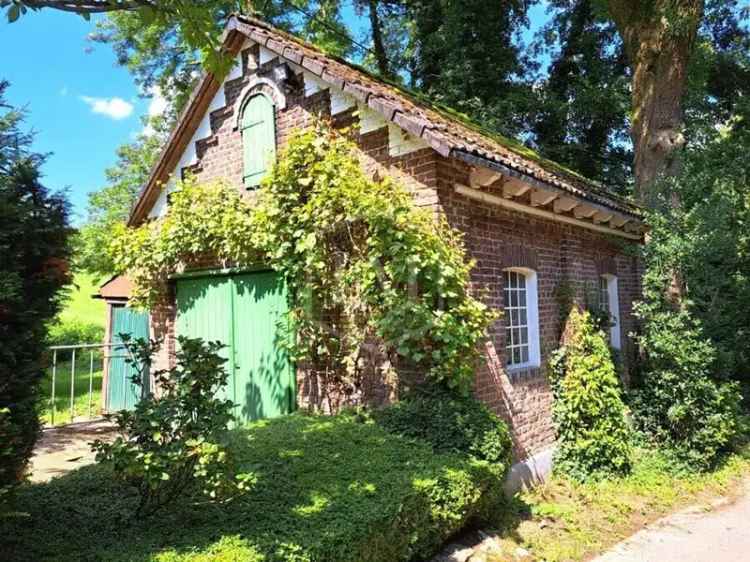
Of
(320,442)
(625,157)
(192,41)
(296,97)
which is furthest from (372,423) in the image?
(625,157)

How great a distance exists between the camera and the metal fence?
9.74 metres

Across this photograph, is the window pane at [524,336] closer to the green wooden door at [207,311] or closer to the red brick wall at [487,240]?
the red brick wall at [487,240]

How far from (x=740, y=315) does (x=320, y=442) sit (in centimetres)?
799

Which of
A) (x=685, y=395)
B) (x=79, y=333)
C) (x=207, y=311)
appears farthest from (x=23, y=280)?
(x=79, y=333)

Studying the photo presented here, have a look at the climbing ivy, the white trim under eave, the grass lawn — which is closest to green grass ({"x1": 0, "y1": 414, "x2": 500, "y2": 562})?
the grass lawn

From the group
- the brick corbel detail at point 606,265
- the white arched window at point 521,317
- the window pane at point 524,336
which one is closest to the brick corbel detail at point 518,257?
the white arched window at point 521,317

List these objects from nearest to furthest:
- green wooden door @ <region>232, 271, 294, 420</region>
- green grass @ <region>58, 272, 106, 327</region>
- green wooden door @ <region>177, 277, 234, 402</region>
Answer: green wooden door @ <region>232, 271, 294, 420</region> → green wooden door @ <region>177, 277, 234, 402</region> → green grass @ <region>58, 272, 106, 327</region>

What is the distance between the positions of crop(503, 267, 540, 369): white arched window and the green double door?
304 centimetres

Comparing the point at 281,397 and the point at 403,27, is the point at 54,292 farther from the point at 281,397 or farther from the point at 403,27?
the point at 403,27

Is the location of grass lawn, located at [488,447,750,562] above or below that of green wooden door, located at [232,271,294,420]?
below

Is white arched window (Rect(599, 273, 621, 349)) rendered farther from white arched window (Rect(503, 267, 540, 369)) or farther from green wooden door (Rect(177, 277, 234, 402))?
green wooden door (Rect(177, 277, 234, 402))

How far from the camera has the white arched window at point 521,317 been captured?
7.06m

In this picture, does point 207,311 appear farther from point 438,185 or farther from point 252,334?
point 438,185

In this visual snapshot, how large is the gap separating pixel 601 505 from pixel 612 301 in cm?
505
